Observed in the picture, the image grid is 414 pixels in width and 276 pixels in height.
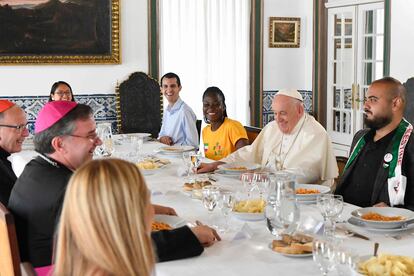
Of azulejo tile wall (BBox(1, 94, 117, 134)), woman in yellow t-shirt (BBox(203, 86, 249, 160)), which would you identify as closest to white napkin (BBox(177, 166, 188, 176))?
woman in yellow t-shirt (BBox(203, 86, 249, 160))

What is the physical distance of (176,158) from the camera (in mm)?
4789

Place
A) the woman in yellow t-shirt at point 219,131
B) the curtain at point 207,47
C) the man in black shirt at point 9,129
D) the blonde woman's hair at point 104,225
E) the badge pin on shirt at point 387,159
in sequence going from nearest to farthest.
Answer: the blonde woman's hair at point 104,225 < the badge pin on shirt at point 387,159 < the man in black shirt at point 9,129 < the woman in yellow t-shirt at point 219,131 < the curtain at point 207,47

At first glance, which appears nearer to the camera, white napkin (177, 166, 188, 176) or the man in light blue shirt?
white napkin (177, 166, 188, 176)

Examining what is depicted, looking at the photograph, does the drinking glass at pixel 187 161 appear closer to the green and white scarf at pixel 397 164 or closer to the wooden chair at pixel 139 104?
the green and white scarf at pixel 397 164

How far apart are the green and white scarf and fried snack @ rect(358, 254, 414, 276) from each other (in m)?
1.44

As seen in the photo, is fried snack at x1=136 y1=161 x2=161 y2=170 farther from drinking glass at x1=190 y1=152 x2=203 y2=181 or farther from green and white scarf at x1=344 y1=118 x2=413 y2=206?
green and white scarf at x1=344 y1=118 x2=413 y2=206

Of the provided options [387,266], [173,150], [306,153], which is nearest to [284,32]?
[173,150]

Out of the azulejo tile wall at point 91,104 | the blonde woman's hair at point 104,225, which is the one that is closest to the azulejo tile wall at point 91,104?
the azulejo tile wall at point 91,104

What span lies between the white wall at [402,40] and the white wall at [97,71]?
311cm

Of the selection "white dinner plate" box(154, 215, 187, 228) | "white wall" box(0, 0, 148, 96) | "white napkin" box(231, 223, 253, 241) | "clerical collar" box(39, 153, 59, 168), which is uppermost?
"white wall" box(0, 0, 148, 96)

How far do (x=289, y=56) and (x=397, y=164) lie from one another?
5.69m

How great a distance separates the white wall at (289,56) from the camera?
8.84 m

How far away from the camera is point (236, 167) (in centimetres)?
406

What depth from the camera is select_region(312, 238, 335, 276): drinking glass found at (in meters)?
1.89
